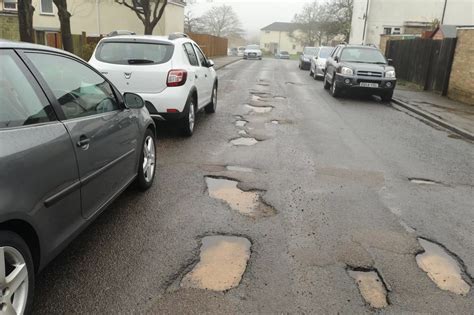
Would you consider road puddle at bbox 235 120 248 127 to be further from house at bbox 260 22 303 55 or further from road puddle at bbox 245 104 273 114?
house at bbox 260 22 303 55

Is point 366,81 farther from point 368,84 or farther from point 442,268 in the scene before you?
point 442,268

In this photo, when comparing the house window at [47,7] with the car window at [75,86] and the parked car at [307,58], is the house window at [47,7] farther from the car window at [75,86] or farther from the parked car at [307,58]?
the car window at [75,86]

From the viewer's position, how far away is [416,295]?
312 cm

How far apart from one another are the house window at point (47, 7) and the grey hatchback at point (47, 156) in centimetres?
3285

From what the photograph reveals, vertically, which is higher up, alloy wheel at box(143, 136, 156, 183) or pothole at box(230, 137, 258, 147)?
alloy wheel at box(143, 136, 156, 183)

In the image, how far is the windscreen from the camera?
576 inches

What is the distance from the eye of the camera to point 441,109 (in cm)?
1218

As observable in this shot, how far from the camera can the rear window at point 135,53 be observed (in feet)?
23.1

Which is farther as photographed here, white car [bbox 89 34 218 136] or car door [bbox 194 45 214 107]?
car door [bbox 194 45 214 107]

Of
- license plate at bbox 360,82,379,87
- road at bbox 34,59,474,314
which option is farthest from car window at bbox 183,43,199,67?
license plate at bbox 360,82,379,87

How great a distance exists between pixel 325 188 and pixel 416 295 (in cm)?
231

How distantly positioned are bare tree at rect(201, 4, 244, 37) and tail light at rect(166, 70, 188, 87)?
3454 inches

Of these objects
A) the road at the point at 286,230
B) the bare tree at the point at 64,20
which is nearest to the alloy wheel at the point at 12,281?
the road at the point at 286,230

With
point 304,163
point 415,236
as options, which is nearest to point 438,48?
point 304,163
